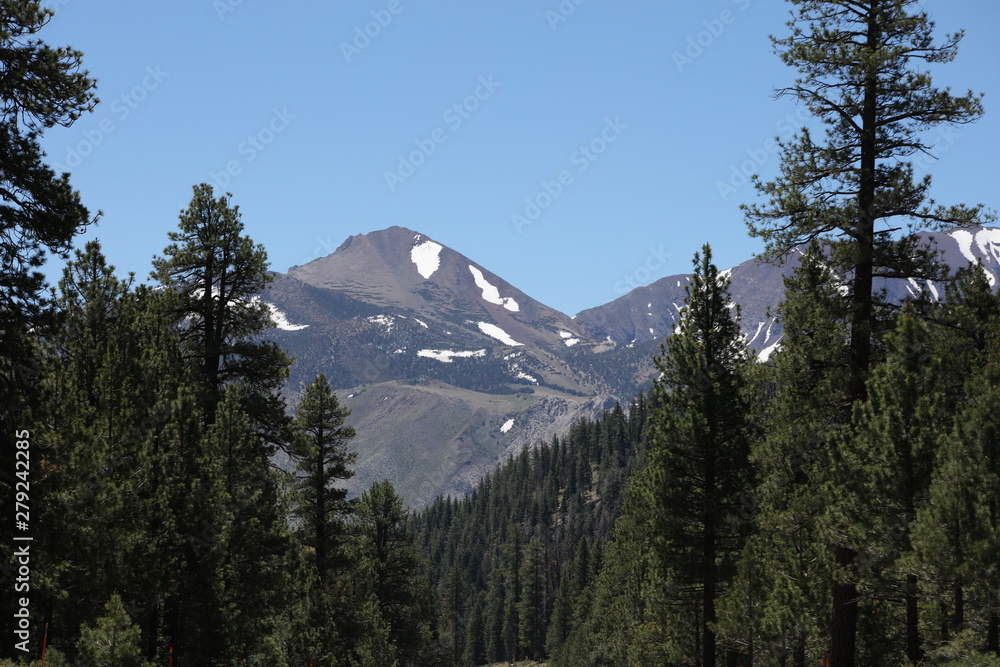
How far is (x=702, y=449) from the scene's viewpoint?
66.3 ft

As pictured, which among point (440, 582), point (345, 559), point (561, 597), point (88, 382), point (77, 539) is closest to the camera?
point (77, 539)

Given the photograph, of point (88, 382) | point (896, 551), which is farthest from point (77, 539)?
point (896, 551)

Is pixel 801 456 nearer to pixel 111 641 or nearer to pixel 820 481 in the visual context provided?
pixel 820 481

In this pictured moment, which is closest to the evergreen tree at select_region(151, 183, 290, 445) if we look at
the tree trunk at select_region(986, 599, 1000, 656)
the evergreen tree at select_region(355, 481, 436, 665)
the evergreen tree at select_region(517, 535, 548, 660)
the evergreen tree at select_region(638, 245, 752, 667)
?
the evergreen tree at select_region(638, 245, 752, 667)

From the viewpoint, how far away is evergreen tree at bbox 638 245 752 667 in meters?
20.1

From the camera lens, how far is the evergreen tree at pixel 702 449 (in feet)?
66.1

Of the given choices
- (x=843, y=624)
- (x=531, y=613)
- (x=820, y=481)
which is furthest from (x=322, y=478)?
(x=531, y=613)

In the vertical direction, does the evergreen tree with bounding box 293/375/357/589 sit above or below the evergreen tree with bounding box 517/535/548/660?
above

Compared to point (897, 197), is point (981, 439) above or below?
below

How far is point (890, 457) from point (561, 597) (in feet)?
290

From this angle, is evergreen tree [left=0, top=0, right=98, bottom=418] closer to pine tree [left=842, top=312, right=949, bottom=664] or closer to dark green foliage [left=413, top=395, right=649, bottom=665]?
pine tree [left=842, top=312, right=949, bottom=664]

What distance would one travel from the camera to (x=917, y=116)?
14.9 metres

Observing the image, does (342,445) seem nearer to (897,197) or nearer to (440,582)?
(897,197)

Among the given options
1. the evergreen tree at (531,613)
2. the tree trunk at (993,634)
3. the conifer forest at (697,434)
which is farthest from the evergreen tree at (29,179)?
the evergreen tree at (531,613)
